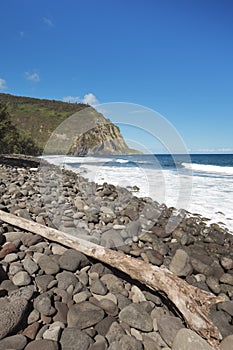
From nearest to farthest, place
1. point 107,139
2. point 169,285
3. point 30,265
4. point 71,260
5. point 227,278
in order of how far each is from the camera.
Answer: point 169,285 → point 30,265 → point 71,260 → point 227,278 → point 107,139

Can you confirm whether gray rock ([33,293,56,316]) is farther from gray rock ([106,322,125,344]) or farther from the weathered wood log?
the weathered wood log

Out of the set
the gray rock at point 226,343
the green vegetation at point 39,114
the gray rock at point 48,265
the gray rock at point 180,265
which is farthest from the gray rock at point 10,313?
the green vegetation at point 39,114

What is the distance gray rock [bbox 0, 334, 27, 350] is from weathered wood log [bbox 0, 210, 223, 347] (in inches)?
52.3

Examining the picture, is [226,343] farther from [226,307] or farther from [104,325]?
[104,325]

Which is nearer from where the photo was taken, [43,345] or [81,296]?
[43,345]

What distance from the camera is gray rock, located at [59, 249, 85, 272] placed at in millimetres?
2975

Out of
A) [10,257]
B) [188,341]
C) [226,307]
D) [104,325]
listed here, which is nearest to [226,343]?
[188,341]

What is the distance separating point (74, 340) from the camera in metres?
1.96

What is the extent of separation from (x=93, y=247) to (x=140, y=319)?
3.77 feet

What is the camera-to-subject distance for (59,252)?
130 inches

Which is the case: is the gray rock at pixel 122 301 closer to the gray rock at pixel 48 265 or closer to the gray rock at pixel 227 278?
the gray rock at pixel 48 265

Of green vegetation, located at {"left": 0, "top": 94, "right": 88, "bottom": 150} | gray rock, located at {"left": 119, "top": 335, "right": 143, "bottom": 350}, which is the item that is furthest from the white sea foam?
green vegetation, located at {"left": 0, "top": 94, "right": 88, "bottom": 150}

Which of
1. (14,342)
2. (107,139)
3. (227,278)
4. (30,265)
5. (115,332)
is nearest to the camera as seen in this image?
(14,342)

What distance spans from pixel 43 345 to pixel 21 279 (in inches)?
37.0
